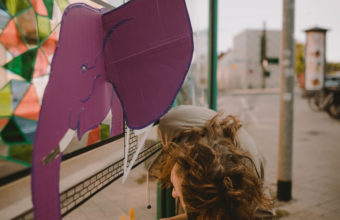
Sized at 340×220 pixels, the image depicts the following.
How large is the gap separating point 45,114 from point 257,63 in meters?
33.5

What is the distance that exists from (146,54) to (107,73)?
0.19 metres

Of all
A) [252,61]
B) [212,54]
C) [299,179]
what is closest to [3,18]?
[212,54]

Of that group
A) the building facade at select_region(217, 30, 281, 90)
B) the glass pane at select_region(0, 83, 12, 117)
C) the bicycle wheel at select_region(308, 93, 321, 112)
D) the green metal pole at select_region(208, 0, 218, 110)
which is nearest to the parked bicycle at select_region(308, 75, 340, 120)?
the bicycle wheel at select_region(308, 93, 321, 112)

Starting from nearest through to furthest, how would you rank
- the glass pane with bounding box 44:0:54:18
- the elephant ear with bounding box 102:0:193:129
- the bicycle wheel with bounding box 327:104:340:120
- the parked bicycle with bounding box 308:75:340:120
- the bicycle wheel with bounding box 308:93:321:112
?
the glass pane with bounding box 44:0:54:18 < the elephant ear with bounding box 102:0:193:129 < the bicycle wheel with bounding box 327:104:340:120 < the parked bicycle with bounding box 308:75:340:120 < the bicycle wheel with bounding box 308:93:321:112

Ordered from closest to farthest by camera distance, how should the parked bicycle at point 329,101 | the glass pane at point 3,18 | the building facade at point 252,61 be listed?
the glass pane at point 3,18, the parked bicycle at point 329,101, the building facade at point 252,61

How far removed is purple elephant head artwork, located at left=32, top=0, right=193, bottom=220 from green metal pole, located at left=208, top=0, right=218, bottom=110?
1.14 meters

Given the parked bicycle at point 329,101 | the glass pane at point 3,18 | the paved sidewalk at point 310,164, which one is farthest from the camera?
the parked bicycle at point 329,101

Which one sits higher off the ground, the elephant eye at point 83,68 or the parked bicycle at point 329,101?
the elephant eye at point 83,68

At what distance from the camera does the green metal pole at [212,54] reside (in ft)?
7.61

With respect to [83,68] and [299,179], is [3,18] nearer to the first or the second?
[83,68]

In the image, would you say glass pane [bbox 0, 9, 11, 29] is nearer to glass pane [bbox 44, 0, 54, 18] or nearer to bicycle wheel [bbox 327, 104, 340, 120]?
glass pane [bbox 44, 0, 54, 18]

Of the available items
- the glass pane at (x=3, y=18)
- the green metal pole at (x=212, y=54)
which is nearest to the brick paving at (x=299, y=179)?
the glass pane at (x=3, y=18)

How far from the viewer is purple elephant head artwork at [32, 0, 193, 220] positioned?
29.2 inches

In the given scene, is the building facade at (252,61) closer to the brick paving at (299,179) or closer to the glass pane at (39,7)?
the brick paving at (299,179)
